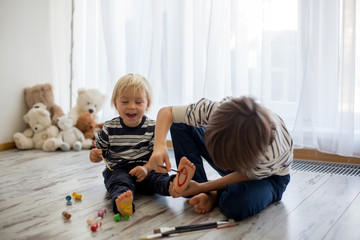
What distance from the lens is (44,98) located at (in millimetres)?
2324

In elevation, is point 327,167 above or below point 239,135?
below

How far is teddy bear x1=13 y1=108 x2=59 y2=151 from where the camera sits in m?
2.20

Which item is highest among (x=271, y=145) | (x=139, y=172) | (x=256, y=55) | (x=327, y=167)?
(x=256, y=55)

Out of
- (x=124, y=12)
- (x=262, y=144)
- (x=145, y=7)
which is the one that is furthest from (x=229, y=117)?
(x=124, y=12)

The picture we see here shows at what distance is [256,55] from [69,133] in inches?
44.5

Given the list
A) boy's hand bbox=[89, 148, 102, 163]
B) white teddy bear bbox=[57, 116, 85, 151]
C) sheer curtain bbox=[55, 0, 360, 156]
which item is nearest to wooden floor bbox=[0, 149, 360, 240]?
boy's hand bbox=[89, 148, 102, 163]

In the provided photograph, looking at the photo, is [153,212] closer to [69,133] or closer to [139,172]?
[139,172]

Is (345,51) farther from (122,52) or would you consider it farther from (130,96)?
(122,52)

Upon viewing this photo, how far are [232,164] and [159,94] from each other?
128 cm

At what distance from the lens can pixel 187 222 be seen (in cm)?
108

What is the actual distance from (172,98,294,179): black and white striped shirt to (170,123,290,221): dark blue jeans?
4cm

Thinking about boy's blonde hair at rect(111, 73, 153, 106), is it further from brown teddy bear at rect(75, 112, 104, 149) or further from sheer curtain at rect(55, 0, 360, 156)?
brown teddy bear at rect(75, 112, 104, 149)

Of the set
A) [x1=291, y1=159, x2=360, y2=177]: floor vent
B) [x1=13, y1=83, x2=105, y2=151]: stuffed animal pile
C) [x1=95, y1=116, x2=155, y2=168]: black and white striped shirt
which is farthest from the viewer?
[x1=13, y1=83, x2=105, y2=151]: stuffed animal pile

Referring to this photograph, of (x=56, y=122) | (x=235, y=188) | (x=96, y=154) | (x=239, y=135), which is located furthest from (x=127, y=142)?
(x=56, y=122)
